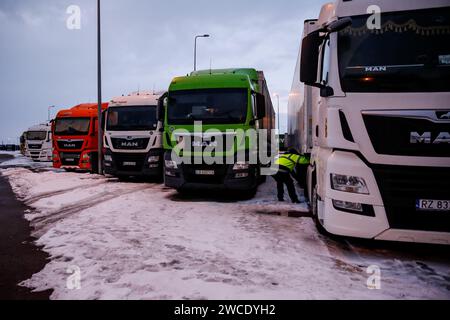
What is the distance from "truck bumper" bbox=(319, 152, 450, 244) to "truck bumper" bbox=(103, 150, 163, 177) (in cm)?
737

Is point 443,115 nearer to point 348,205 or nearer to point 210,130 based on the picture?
point 348,205

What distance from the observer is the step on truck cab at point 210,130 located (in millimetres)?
7188

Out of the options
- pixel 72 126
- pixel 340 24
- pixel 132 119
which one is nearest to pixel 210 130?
pixel 340 24

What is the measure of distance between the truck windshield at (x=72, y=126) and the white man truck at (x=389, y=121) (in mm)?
11529

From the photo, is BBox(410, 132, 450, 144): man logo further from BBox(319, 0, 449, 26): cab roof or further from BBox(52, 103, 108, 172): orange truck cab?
BBox(52, 103, 108, 172): orange truck cab

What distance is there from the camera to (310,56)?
4312 mm

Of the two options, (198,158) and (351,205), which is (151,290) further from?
(198,158)

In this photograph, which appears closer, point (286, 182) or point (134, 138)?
point (286, 182)

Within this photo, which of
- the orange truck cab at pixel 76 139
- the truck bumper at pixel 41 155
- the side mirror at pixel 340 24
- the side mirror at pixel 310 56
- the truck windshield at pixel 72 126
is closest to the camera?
the side mirror at pixel 340 24

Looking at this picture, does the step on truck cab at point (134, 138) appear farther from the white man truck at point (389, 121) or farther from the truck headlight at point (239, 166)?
the white man truck at point (389, 121)

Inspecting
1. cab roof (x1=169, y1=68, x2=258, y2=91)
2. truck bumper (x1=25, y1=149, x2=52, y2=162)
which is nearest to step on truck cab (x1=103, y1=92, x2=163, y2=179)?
cab roof (x1=169, y1=68, x2=258, y2=91)

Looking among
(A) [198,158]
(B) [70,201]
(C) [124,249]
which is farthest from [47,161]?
(C) [124,249]

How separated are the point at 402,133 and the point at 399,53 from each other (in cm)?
100

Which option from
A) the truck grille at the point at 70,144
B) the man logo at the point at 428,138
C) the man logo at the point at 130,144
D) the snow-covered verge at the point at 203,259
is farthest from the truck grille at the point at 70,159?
the man logo at the point at 428,138
